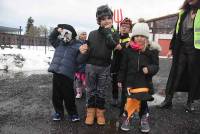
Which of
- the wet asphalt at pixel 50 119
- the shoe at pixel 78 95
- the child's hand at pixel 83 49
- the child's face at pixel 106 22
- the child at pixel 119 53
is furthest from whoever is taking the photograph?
the shoe at pixel 78 95

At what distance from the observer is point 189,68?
589 centimetres

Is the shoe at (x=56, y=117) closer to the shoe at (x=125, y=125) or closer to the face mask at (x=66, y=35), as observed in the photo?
Result: the shoe at (x=125, y=125)

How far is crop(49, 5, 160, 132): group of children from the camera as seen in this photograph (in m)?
4.59

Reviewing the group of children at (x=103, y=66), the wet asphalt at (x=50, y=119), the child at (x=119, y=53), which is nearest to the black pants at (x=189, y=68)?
the wet asphalt at (x=50, y=119)

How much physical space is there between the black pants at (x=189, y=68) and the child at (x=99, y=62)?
162 centimetres

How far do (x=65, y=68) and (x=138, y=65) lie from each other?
3.57 ft

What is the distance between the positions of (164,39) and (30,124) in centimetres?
3430

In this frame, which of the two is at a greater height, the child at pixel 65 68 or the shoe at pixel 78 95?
the child at pixel 65 68

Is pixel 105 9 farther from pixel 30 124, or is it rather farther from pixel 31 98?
pixel 31 98

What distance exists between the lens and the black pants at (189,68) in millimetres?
5820

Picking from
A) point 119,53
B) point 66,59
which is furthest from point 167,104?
point 66,59

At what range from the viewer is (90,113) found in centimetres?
493

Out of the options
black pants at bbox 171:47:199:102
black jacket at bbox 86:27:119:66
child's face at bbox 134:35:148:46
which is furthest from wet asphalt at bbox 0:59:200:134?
child's face at bbox 134:35:148:46

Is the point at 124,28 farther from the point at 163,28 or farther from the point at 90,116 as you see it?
the point at 163,28
